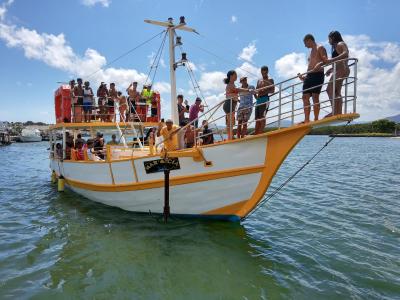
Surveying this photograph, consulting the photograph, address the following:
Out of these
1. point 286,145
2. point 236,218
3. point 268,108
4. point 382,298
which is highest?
point 268,108

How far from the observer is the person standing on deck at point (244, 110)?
845 cm

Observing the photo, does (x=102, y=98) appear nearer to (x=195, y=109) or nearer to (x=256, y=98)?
(x=195, y=109)

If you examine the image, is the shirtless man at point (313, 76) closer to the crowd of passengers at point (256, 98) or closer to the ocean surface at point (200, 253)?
the crowd of passengers at point (256, 98)

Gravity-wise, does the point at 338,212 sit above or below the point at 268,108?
below

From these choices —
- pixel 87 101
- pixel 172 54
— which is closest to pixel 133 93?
pixel 87 101

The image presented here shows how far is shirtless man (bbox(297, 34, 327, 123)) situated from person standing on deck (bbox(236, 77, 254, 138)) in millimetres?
1357

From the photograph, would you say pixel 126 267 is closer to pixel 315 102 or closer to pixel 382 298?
pixel 382 298

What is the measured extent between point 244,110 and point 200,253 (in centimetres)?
354

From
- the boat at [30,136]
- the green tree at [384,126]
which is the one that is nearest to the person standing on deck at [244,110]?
the boat at [30,136]

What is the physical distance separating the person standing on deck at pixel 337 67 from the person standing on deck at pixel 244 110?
1863 mm

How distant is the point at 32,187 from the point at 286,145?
45.3 ft

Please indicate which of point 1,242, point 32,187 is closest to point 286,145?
point 1,242

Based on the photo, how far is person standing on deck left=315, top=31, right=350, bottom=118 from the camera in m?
6.75

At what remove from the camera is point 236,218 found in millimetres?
9055
